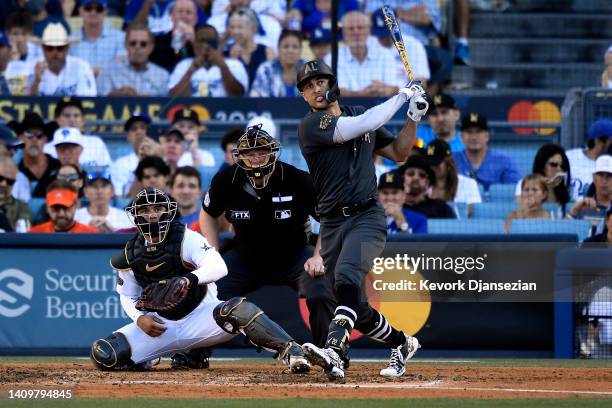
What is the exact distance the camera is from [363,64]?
14.6 meters

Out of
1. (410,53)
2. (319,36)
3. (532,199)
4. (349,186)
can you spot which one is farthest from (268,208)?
(319,36)

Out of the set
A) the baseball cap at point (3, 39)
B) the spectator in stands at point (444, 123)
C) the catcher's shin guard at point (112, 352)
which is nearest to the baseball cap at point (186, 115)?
the spectator in stands at point (444, 123)

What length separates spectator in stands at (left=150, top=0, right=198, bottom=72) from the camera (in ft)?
49.9

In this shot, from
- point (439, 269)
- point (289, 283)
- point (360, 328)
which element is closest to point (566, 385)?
point (360, 328)

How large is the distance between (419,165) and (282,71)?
3080 mm

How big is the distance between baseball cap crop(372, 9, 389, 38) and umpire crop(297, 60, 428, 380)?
6671mm

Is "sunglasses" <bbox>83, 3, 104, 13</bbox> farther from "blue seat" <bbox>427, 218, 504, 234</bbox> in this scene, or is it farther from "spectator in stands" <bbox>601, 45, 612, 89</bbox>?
"spectator in stands" <bbox>601, 45, 612, 89</bbox>

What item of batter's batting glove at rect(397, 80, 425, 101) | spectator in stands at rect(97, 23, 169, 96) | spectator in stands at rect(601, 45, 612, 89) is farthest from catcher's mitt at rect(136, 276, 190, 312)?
spectator in stands at rect(601, 45, 612, 89)

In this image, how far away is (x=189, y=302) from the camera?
884 centimetres

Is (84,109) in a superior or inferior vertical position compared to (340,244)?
superior

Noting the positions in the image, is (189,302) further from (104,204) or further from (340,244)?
(104,204)

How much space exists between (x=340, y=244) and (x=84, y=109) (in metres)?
6.48

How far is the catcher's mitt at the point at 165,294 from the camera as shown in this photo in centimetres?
842

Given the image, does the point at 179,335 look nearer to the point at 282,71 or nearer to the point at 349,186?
the point at 349,186
